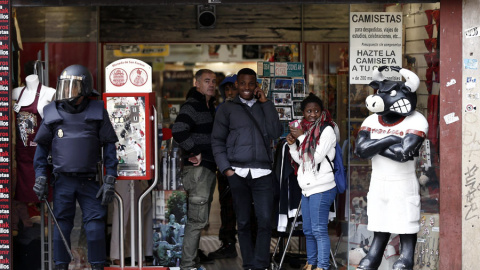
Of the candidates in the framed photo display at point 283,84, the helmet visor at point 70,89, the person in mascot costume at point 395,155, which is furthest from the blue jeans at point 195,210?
the person in mascot costume at point 395,155

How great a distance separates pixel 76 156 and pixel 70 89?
61 cm

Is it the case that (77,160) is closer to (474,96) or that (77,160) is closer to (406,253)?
(406,253)

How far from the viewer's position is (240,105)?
8.17 m

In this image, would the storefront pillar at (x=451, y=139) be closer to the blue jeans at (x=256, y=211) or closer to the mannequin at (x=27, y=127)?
the blue jeans at (x=256, y=211)

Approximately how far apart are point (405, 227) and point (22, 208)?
3969 millimetres

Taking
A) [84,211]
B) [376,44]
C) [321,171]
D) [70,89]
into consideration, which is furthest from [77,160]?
[376,44]

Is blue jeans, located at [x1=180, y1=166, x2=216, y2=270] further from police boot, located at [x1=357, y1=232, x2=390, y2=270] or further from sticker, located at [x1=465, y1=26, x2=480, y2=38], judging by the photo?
sticker, located at [x1=465, y1=26, x2=480, y2=38]

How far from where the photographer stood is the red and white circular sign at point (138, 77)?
26.3 feet

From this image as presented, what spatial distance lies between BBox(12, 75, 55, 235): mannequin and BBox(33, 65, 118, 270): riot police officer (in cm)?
58

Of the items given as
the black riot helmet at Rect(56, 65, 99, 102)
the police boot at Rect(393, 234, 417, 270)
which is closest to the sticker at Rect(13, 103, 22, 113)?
the black riot helmet at Rect(56, 65, 99, 102)

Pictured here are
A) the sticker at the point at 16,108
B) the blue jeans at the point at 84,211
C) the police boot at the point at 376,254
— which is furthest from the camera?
the sticker at the point at 16,108

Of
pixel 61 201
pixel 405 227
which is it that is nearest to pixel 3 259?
pixel 61 201

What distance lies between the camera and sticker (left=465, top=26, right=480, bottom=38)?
7.64m

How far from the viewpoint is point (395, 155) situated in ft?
22.7
